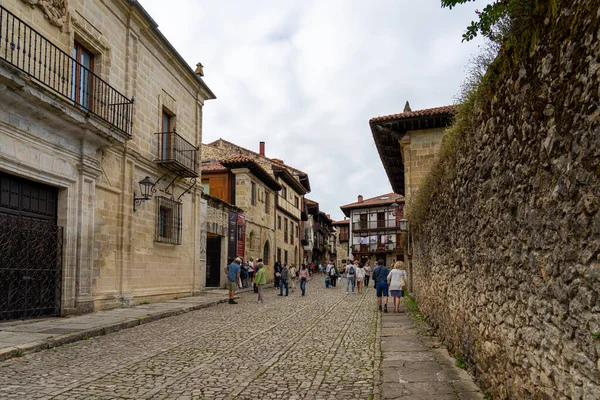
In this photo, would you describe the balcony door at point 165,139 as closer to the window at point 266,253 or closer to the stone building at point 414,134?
the stone building at point 414,134

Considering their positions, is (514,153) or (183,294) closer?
(514,153)

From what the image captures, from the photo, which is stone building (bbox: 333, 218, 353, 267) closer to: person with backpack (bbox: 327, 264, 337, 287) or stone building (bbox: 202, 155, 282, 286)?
stone building (bbox: 202, 155, 282, 286)

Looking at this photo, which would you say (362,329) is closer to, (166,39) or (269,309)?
(269,309)

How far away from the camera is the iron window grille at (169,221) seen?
1630cm

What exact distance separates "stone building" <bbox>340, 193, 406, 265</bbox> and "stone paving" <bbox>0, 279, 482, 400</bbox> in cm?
4683

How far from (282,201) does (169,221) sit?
21553 millimetres

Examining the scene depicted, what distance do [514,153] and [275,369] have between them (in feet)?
12.9

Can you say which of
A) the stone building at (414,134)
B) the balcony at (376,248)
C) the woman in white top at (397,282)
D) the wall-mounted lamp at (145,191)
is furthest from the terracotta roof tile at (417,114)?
the balcony at (376,248)

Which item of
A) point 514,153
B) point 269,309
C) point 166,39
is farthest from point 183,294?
point 514,153

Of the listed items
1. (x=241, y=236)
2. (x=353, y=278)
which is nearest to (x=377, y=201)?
(x=241, y=236)

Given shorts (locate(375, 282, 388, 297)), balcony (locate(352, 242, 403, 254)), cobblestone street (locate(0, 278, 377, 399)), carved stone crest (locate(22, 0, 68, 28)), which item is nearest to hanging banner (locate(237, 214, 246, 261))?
shorts (locate(375, 282, 388, 297))

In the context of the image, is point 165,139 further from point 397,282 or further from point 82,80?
point 397,282

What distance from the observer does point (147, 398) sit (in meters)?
4.90

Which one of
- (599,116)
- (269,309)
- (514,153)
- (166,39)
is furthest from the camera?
(166,39)
